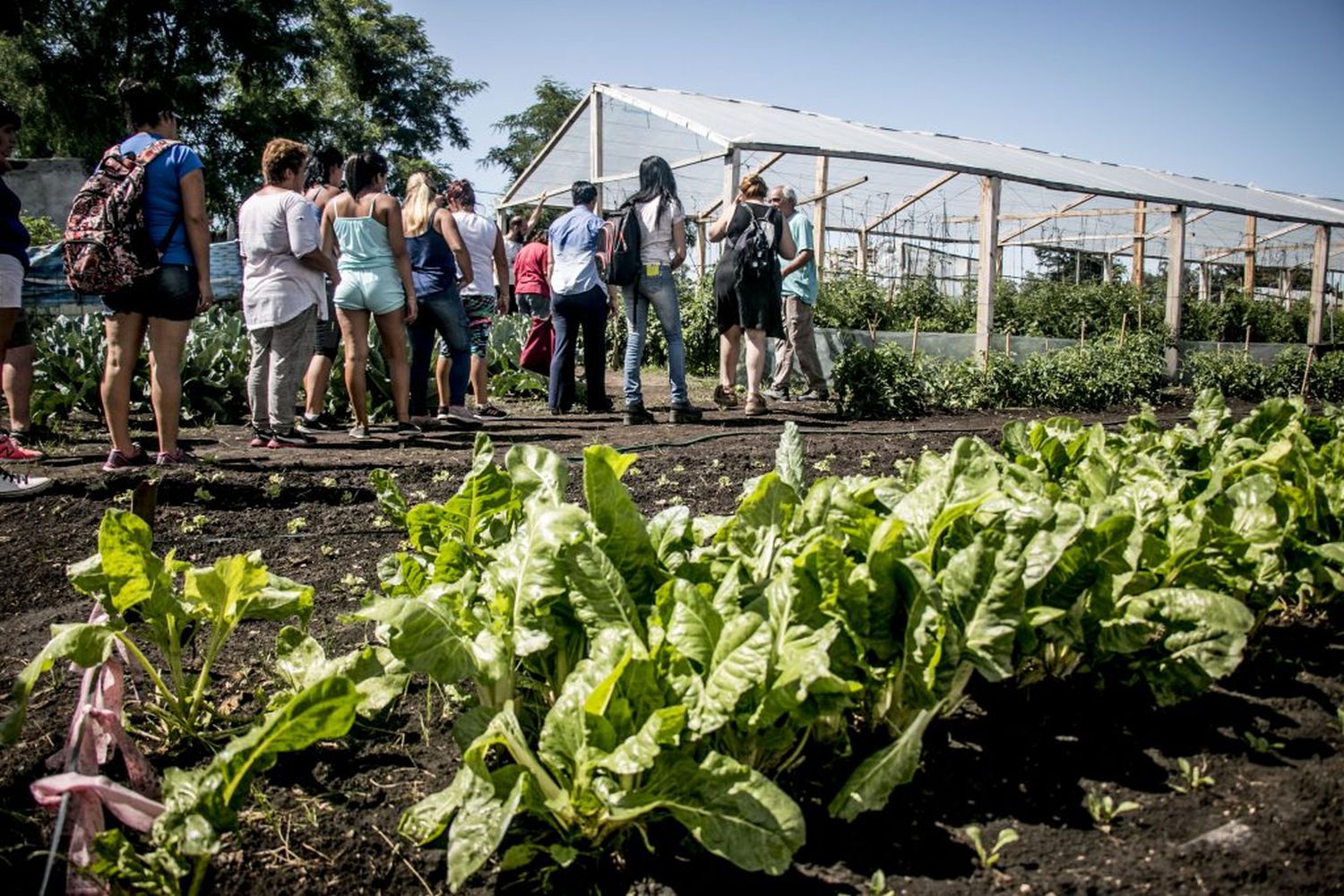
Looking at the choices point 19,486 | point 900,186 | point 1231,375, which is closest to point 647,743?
point 19,486

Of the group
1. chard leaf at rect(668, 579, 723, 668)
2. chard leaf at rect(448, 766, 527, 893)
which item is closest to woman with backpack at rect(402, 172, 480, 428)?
chard leaf at rect(668, 579, 723, 668)

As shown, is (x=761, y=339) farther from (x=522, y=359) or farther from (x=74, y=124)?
(x=74, y=124)

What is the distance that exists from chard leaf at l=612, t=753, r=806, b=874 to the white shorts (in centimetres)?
484

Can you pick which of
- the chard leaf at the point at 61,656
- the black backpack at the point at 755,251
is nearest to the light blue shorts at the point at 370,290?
the black backpack at the point at 755,251

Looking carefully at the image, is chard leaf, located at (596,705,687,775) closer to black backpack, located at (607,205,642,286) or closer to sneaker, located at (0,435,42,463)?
sneaker, located at (0,435,42,463)

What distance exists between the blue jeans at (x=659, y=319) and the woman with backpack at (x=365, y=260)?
1.70m

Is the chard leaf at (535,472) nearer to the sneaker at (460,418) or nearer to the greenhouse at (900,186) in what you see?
the sneaker at (460,418)

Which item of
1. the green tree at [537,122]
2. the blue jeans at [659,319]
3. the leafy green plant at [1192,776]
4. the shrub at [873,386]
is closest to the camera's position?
the leafy green plant at [1192,776]

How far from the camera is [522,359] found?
331 inches

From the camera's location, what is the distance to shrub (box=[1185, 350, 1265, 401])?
12.5 metres

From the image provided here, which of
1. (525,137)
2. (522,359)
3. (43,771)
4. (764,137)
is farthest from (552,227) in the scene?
(525,137)

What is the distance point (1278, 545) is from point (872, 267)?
18.4 m

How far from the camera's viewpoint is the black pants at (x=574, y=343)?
279 inches

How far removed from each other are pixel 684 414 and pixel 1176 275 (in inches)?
393
